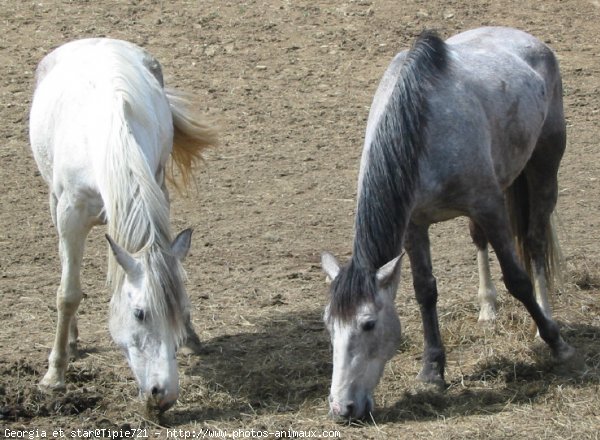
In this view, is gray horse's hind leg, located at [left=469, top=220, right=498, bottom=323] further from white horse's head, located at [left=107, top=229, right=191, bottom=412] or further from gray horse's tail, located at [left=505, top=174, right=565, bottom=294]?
white horse's head, located at [left=107, top=229, right=191, bottom=412]

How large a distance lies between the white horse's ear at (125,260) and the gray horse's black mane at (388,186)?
85 cm

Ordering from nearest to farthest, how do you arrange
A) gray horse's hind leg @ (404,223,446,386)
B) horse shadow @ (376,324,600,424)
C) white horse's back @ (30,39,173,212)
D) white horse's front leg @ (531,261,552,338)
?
horse shadow @ (376,324,600,424) → white horse's back @ (30,39,173,212) → gray horse's hind leg @ (404,223,446,386) → white horse's front leg @ (531,261,552,338)

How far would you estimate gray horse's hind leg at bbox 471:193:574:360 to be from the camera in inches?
202

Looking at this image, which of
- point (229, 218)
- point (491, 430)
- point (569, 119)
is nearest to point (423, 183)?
point (491, 430)

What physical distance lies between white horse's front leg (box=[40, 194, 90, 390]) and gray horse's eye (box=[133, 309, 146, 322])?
77 cm

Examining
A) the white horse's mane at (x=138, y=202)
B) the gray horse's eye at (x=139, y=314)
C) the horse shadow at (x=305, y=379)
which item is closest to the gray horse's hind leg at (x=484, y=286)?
the horse shadow at (x=305, y=379)

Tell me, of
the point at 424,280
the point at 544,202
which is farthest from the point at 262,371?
the point at 544,202

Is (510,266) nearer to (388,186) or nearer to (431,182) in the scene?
(431,182)

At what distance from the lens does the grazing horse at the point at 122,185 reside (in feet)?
15.1

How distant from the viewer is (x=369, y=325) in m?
4.56

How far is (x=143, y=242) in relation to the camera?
15.5 ft

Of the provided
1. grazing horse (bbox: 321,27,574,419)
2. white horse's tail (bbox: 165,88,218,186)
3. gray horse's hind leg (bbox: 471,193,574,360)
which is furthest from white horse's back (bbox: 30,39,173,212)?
gray horse's hind leg (bbox: 471,193,574,360)

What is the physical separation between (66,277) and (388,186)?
168cm

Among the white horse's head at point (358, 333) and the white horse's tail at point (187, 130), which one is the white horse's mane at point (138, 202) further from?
the white horse's tail at point (187, 130)
